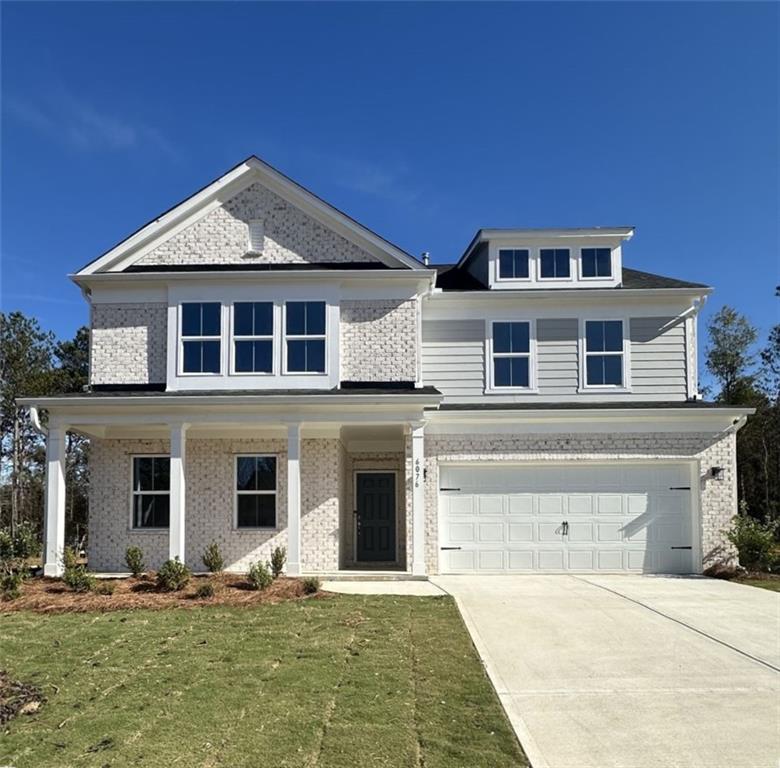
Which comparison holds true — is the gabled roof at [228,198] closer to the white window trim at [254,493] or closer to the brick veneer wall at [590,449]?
the brick veneer wall at [590,449]

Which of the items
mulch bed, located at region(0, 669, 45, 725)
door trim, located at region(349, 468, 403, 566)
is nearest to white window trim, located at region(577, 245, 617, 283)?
door trim, located at region(349, 468, 403, 566)

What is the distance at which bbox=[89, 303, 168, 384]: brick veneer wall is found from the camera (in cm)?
1528

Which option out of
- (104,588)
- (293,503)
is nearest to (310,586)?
(293,503)

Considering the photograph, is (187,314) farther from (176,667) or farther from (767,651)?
(767,651)

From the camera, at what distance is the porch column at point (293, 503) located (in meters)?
13.7

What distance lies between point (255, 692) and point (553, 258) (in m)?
12.6

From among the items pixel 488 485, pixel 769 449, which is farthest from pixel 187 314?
pixel 769 449

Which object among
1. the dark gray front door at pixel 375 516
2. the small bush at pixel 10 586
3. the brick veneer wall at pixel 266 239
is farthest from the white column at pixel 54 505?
the dark gray front door at pixel 375 516

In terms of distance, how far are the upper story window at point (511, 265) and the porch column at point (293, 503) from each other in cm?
597

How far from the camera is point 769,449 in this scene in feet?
111

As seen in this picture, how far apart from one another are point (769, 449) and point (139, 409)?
28998 mm

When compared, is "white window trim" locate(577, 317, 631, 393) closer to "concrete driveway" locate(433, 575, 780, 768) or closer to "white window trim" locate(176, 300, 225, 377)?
"concrete driveway" locate(433, 575, 780, 768)

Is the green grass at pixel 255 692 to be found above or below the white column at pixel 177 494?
below

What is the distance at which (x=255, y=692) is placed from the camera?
6602mm
